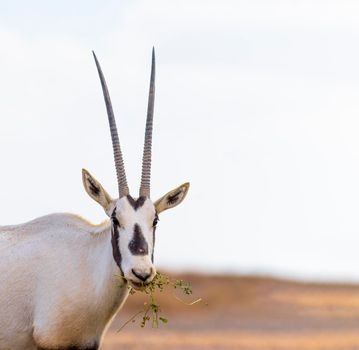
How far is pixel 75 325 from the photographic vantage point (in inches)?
442

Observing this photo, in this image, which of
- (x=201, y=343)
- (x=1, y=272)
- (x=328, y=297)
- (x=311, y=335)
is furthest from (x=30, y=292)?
(x=328, y=297)

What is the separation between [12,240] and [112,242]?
146 cm

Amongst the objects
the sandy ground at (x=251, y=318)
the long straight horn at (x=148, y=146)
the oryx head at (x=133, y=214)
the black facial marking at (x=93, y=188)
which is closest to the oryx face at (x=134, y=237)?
the oryx head at (x=133, y=214)

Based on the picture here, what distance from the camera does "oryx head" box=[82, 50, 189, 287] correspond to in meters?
10.5

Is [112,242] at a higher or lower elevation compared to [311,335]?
higher

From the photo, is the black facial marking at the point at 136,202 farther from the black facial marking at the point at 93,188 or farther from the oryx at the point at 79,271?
the black facial marking at the point at 93,188

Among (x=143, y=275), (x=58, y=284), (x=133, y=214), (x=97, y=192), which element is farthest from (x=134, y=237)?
(x=58, y=284)

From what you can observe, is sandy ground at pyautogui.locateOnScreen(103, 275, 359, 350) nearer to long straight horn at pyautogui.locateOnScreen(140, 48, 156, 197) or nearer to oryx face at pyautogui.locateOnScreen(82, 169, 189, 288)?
long straight horn at pyautogui.locateOnScreen(140, 48, 156, 197)

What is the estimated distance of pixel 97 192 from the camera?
1120 centimetres

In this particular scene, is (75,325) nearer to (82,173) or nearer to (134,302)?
(82,173)

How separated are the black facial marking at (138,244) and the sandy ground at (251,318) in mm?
13314

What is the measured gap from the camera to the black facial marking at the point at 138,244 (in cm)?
1052

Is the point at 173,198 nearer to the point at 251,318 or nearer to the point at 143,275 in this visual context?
the point at 143,275

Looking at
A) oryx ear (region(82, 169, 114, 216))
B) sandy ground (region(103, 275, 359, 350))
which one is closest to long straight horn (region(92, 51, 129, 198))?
oryx ear (region(82, 169, 114, 216))
